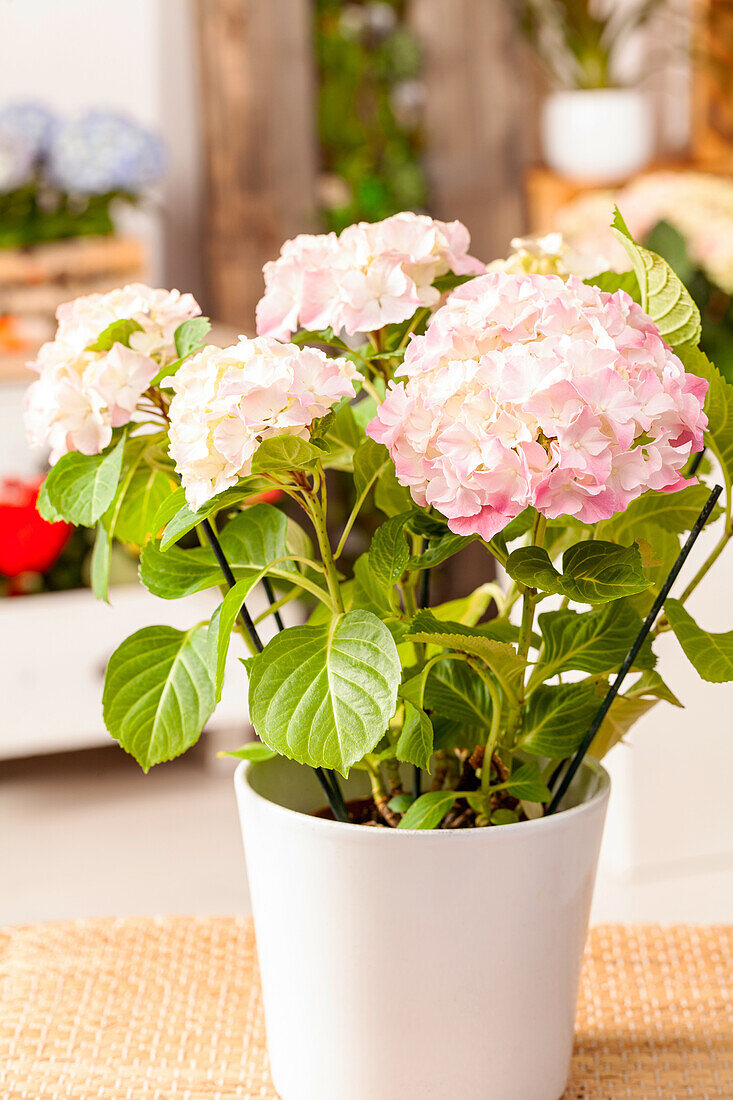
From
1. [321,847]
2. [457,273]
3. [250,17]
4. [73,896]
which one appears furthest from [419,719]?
[250,17]

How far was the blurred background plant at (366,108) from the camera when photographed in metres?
2.38

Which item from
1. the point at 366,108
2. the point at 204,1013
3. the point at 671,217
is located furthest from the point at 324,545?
the point at 366,108

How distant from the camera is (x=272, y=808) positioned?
1.49 ft

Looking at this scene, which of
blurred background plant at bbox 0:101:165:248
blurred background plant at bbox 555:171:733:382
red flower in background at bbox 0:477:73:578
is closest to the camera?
red flower in background at bbox 0:477:73:578

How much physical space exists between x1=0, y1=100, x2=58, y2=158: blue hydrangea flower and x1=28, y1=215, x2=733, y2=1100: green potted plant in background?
1.75 meters

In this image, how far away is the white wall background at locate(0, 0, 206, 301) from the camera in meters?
2.31

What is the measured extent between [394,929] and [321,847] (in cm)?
4

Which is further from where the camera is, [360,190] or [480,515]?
[360,190]

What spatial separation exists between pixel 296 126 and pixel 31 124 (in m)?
0.50

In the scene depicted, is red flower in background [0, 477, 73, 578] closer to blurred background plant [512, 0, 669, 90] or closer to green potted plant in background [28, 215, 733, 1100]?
green potted plant in background [28, 215, 733, 1100]

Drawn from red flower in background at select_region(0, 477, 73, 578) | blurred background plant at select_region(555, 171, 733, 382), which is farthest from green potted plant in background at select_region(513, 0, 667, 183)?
red flower in background at select_region(0, 477, 73, 578)

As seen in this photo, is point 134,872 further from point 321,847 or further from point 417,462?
point 417,462

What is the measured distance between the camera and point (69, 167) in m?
2.04

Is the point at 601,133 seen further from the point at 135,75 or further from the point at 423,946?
the point at 423,946
